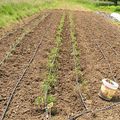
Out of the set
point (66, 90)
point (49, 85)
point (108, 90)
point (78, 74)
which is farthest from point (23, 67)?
point (108, 90)

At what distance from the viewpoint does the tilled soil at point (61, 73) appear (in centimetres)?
780

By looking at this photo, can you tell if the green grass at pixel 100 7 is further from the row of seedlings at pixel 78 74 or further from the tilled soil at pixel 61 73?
the row of seedlings at pixel 78 74

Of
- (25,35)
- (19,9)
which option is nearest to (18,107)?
(25,35)

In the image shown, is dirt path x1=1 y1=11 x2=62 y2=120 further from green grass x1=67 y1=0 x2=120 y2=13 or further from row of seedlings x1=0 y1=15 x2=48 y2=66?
green grass x1=67 y1=0 x2=120 y2=13

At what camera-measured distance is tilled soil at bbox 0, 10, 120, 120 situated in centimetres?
780

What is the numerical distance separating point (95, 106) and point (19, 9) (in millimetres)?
17051

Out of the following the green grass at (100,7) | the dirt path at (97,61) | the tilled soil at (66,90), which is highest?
the tilled soil at (66,90)

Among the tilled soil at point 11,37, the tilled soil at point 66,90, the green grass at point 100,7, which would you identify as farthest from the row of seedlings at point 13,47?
the green grass at point 100,7

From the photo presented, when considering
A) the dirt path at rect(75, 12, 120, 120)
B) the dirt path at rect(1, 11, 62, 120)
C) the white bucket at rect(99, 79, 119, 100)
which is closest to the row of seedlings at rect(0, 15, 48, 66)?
the dirt path at rect(1, 11, 62, 120)

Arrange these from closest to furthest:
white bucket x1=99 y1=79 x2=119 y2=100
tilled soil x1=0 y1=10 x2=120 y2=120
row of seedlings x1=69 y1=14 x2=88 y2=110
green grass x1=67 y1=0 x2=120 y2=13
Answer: tilled soil x1=0 y1=10 x2=120 y2=120 → white bucket x1=99 y1=79 x2=119 y2=100 → row of seedlings x1=69 y1=14 x2=88 y2=110 → green grass x1=67 y1=0 x2=120 y2=13

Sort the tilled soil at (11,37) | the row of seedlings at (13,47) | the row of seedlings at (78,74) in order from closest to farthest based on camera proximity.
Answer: the row of seedlings at (78,74), the row of seedlings at (13,47), the tilled soil at (11,37)

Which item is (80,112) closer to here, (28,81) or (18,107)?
(18,107)

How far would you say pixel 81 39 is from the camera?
661 inches

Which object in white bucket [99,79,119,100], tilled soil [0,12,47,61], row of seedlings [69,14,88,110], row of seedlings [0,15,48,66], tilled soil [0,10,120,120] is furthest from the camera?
tilled soil [0,12,47,61]
